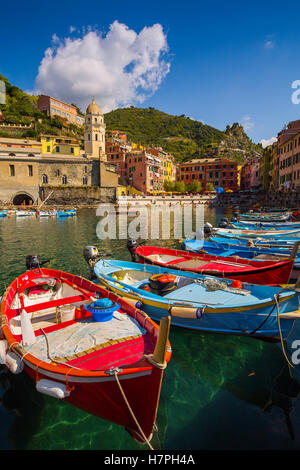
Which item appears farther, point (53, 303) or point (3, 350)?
point (53, 303)

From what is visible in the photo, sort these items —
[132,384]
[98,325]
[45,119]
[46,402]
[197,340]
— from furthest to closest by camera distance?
[45,119] < [197,340] < [98,325] < [46,402] < [132,384]

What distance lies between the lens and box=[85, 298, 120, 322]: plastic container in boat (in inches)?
276

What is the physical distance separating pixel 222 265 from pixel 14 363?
985cm

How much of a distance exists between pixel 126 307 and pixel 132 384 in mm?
3060

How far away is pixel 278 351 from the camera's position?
757 cm

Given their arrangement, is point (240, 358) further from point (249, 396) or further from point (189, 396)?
point (189, 396)

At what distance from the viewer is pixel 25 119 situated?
86188mm

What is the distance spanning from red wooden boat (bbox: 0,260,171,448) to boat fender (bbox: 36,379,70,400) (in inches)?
0.6

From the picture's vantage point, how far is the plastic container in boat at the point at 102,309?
701 centimetres

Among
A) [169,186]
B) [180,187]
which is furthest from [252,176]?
[169,186]

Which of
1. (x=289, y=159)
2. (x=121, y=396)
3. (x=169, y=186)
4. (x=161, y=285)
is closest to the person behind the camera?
(x=121, y=396)

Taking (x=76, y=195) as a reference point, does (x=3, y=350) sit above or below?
below

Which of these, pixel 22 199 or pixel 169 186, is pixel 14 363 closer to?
pixel 22 199

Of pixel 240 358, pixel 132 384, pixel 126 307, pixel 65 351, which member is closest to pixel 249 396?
pixel 240 358
